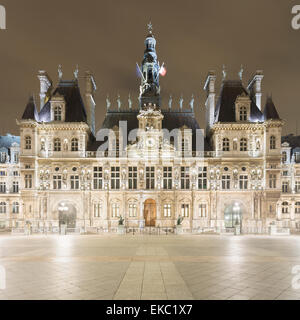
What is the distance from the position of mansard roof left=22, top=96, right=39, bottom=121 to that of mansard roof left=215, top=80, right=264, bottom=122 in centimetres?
2776

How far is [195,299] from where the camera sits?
27.9 feet

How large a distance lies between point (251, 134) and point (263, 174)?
20.4ft

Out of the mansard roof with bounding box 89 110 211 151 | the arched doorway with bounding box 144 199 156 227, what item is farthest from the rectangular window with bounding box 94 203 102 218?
the mansard roof with bounding box 89 110 211 151

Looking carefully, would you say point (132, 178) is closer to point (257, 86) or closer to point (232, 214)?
point (232, 214)

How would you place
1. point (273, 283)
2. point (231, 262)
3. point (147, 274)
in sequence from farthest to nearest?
point (231, 262) → point (147, 274) → point (273, 283)

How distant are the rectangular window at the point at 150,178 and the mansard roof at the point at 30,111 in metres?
18.6

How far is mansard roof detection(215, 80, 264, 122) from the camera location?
37.6 meters

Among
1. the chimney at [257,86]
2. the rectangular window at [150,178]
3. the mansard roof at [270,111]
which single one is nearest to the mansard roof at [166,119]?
the rectangular window at [150,178]

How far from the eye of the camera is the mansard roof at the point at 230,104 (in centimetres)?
3762

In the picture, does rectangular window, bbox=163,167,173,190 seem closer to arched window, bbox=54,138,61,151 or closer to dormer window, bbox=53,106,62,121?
arched window, bbox=54,138,61,151

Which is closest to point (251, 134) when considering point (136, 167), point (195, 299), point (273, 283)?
point (136, 167)

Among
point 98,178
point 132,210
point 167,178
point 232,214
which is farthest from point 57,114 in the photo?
point 232,214

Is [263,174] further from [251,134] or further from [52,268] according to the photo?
[52,268]

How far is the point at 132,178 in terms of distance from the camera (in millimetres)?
36312
